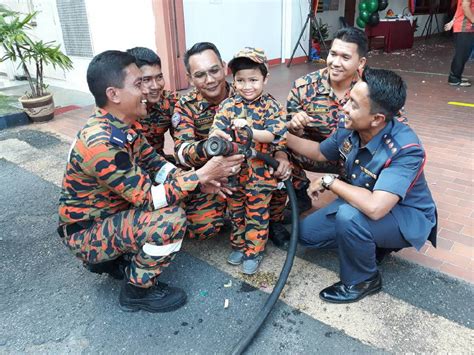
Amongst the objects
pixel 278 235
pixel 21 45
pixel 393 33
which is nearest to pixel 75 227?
pixel 278 235

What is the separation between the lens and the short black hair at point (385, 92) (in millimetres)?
1975

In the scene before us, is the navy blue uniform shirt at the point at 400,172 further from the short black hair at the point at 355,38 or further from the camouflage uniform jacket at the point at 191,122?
the camouflage uniform jacket at the point at 191,122

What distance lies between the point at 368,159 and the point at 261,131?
644 mm

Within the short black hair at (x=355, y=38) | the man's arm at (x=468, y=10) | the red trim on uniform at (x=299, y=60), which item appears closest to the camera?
the short black hair at (x=355, y=38)

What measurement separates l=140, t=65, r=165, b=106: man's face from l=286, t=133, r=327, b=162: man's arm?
1005mm

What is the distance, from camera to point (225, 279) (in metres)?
2.46

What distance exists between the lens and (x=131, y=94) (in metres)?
2.04

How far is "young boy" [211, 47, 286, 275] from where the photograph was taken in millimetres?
2361

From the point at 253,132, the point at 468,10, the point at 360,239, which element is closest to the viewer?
the point at 360,239

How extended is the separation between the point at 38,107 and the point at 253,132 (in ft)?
15.2

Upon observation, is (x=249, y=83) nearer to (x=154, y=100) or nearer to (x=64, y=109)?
(x=154, y=100)

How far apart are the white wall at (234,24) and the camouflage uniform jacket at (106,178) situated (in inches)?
209

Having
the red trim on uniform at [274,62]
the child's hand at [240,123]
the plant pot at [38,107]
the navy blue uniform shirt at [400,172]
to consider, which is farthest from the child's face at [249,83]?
the red trim on uniform at [274,62]

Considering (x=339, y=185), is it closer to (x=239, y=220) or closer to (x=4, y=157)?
(x=239, y=220)
